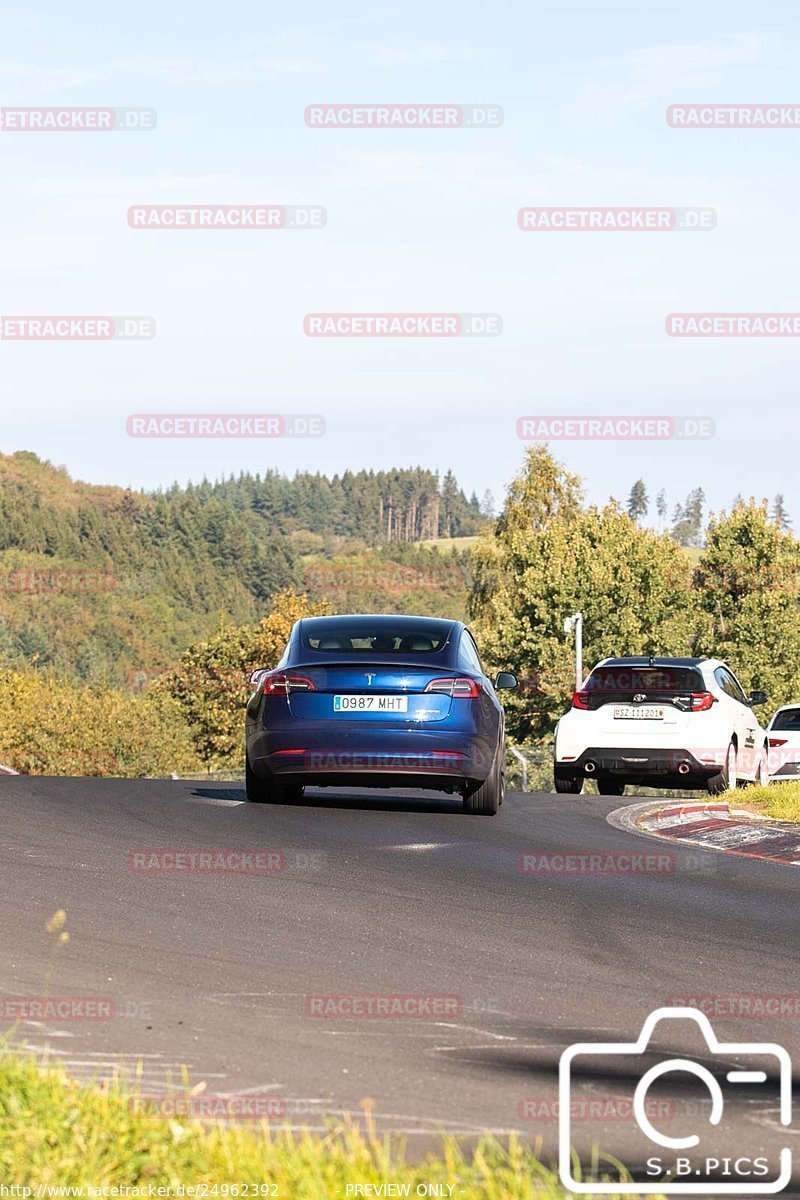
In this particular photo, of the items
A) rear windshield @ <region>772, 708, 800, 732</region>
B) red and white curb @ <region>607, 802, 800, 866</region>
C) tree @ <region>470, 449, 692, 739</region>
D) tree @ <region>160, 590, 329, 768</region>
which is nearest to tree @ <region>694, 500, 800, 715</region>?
tree @ <region>470, 449, 692, 739</region>

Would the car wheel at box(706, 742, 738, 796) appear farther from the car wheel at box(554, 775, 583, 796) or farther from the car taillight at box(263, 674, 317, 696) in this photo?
the car taillight at box(263, 674, 317, 696)

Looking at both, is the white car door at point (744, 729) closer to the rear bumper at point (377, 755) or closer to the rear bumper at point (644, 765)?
the rear bumper at point (644, 765)

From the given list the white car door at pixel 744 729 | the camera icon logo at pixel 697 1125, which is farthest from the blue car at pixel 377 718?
the camera icon logo at pixel 697 1125

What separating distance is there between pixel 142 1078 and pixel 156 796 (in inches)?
448

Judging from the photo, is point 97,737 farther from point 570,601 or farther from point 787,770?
point 787,770

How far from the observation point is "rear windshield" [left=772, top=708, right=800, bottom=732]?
24141mm

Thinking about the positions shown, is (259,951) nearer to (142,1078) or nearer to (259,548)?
(142,1078)

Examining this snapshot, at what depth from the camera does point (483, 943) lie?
8414 mm

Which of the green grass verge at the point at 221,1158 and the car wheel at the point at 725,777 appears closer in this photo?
the green grass verge at the point at 221,1158

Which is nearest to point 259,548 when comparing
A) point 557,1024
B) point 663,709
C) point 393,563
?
point 393,563

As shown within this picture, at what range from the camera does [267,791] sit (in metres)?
15.4

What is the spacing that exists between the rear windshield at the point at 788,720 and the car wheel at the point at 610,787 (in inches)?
121

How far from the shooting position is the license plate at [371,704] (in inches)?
567

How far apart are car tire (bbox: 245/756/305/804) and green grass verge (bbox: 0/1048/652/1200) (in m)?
10.3
